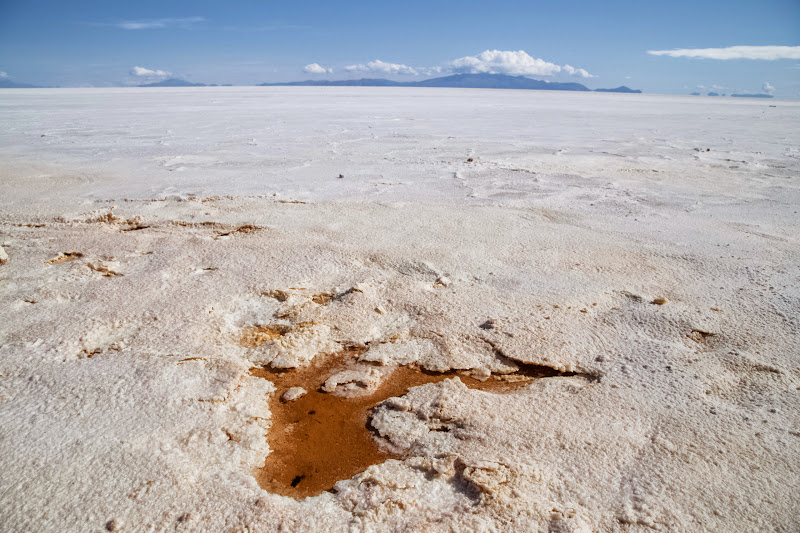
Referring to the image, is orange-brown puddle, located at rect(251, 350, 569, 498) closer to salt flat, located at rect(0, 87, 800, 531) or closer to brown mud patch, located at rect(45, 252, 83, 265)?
salt flat, located at rect(0, 87, 800, 531)

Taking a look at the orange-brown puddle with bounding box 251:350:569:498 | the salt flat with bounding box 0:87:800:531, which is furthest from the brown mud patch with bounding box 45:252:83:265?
the orange-brown puddle with bounding box 251:350:569:498

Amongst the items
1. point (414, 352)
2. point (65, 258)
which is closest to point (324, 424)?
point (414, 352)

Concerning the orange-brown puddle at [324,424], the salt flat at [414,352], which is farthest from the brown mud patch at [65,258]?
the orange-brown puddle at [324,424]

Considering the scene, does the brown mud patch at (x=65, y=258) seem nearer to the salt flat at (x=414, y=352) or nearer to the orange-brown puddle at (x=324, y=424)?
the salt flat at (x=414, y=352)

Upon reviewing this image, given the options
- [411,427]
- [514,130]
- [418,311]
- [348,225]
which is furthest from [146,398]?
[514,130]

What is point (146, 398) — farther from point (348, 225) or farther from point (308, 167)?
point (308, 167)
